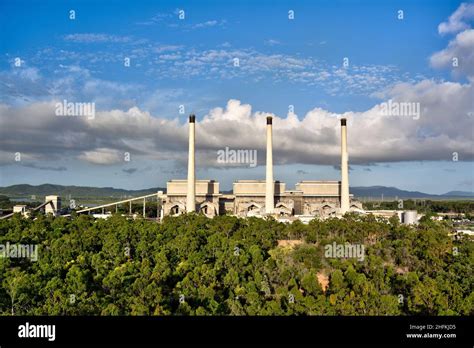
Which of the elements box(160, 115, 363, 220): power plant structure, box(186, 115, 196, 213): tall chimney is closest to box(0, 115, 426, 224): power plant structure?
box(160, 115, 363, 220): power plant structure

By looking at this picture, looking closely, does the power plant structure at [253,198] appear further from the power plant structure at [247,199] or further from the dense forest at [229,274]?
the dense forest at [229,274]

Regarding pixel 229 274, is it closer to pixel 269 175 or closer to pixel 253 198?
pixel 269 175

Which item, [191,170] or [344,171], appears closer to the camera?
[191,170]

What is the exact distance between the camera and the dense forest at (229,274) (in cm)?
1742

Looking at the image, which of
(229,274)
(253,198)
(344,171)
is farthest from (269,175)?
(229,274)

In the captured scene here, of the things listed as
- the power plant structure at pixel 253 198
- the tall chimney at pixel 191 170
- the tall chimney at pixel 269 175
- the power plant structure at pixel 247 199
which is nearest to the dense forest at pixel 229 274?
the tall chimney at pixel 191 170

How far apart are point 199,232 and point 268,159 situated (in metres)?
25.0

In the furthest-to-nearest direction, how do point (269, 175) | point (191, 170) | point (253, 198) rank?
point (253, 198), point (269, 175), point (191, 170)

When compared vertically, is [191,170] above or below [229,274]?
above

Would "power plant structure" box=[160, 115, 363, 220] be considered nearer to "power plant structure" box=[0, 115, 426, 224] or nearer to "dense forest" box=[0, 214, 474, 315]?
"power plant structure" box=[0, 115, 426, 224]

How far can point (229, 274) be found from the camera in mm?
21531

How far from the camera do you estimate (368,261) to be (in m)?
24.5

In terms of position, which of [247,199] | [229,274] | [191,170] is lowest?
[229,274]
